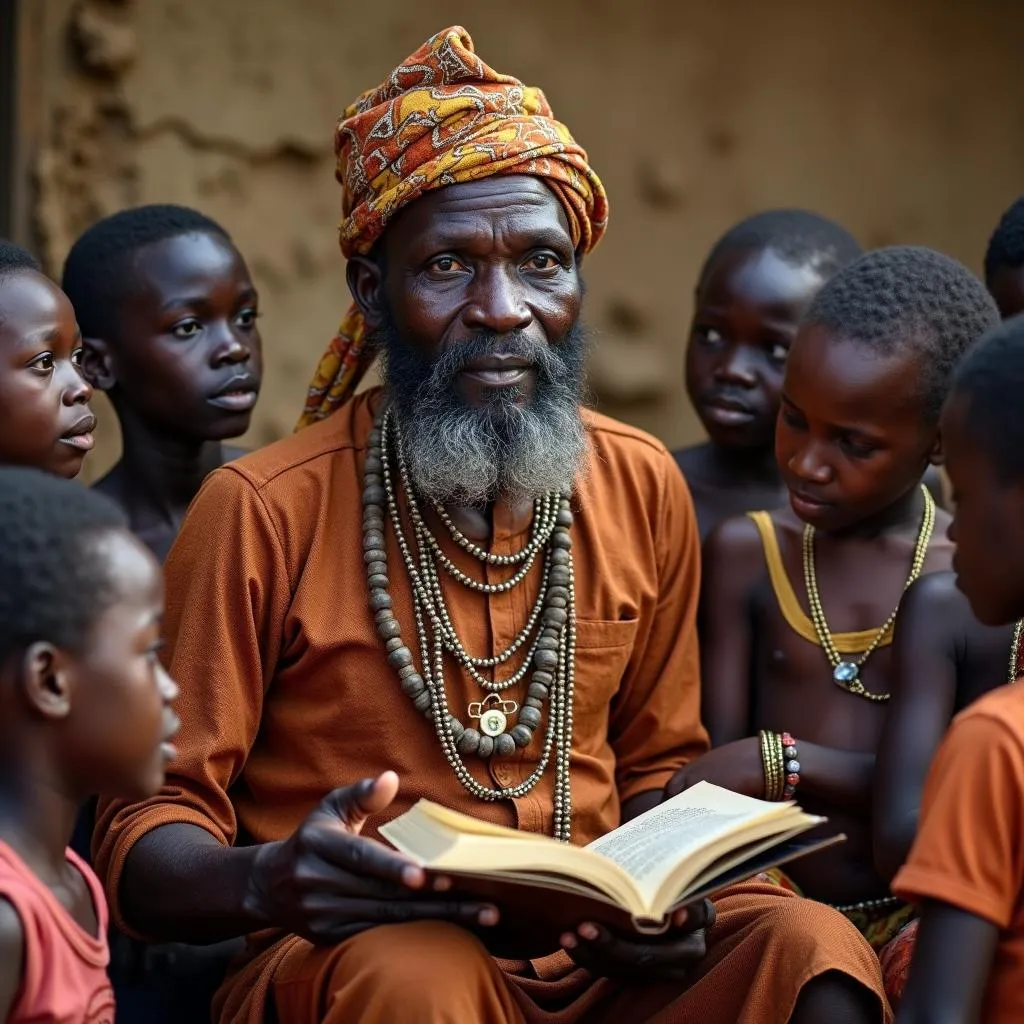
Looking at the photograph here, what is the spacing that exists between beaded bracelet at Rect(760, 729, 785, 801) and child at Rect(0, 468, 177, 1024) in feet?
3.99

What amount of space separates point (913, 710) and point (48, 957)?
1539 mm

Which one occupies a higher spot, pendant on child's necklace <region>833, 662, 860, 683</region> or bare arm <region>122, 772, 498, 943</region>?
pendant on child's necklace <region>833, 662, 860, 683</region>

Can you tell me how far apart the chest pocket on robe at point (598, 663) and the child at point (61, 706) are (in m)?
0.99

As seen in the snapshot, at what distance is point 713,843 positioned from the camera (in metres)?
2.51

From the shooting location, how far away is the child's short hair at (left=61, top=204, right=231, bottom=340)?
399 cm

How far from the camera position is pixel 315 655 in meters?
3.09

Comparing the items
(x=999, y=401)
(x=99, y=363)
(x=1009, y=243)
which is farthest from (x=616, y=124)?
(x=999, y=401)

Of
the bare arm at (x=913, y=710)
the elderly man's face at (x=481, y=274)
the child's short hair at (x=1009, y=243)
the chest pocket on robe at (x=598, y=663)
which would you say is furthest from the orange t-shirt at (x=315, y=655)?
the child's short hair at (x=1009, y=243)

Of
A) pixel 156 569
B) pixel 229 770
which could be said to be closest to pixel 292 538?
pixel 229 770

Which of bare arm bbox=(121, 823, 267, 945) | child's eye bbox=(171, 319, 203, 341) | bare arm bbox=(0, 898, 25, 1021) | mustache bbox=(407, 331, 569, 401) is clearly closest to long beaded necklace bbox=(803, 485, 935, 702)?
mustache bbox=(407, 331, 569, 401)

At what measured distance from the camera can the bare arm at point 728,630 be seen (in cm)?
354

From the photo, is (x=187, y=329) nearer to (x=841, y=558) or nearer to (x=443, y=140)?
(x=443, y=140)

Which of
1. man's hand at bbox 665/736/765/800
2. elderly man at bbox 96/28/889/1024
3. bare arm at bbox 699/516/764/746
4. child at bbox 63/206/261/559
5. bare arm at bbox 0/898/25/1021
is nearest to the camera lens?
bare arm at bbox 0/898/25/1021

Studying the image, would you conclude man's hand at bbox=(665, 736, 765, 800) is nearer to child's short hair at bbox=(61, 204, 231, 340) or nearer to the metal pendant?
the metal pendant
